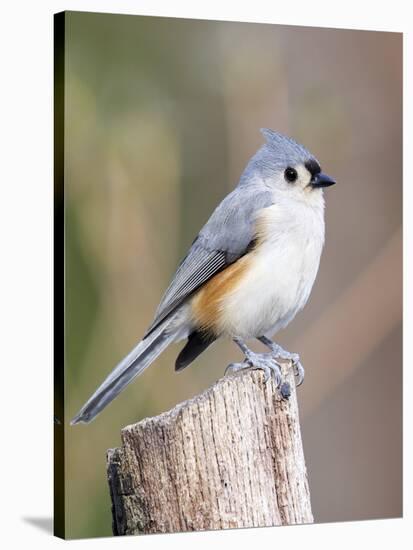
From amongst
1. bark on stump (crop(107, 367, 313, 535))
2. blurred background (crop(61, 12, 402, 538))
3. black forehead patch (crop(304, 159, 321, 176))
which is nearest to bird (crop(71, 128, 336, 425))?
black forehead patch (crop(304, 159, 321, 176))

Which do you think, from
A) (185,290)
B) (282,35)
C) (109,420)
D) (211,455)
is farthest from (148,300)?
(282,35)

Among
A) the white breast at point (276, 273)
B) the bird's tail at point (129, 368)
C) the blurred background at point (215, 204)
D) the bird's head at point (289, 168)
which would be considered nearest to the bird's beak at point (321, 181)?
the bird's head at point (289, 168)

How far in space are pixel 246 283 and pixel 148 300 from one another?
49cm

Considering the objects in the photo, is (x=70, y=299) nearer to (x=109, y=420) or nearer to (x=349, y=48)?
(x=109, y=420)

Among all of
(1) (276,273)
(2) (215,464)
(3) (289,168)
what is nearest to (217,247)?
(1) (276,273)

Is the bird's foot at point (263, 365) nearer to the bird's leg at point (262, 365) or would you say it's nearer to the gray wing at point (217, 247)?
the bird's leg at point (262, 365)

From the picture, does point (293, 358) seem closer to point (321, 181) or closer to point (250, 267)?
point (250, 267)

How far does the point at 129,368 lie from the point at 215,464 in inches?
27.2

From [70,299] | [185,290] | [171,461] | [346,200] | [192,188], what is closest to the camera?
[171,461]

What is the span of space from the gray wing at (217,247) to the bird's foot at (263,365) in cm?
41

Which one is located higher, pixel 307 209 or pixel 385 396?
pixel 307 209

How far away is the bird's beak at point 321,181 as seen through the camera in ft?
16.4

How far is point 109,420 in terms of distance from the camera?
487cm

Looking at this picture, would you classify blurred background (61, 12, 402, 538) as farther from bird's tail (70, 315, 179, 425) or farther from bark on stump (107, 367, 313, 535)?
bark on stump (107, 367, 313, 535)
